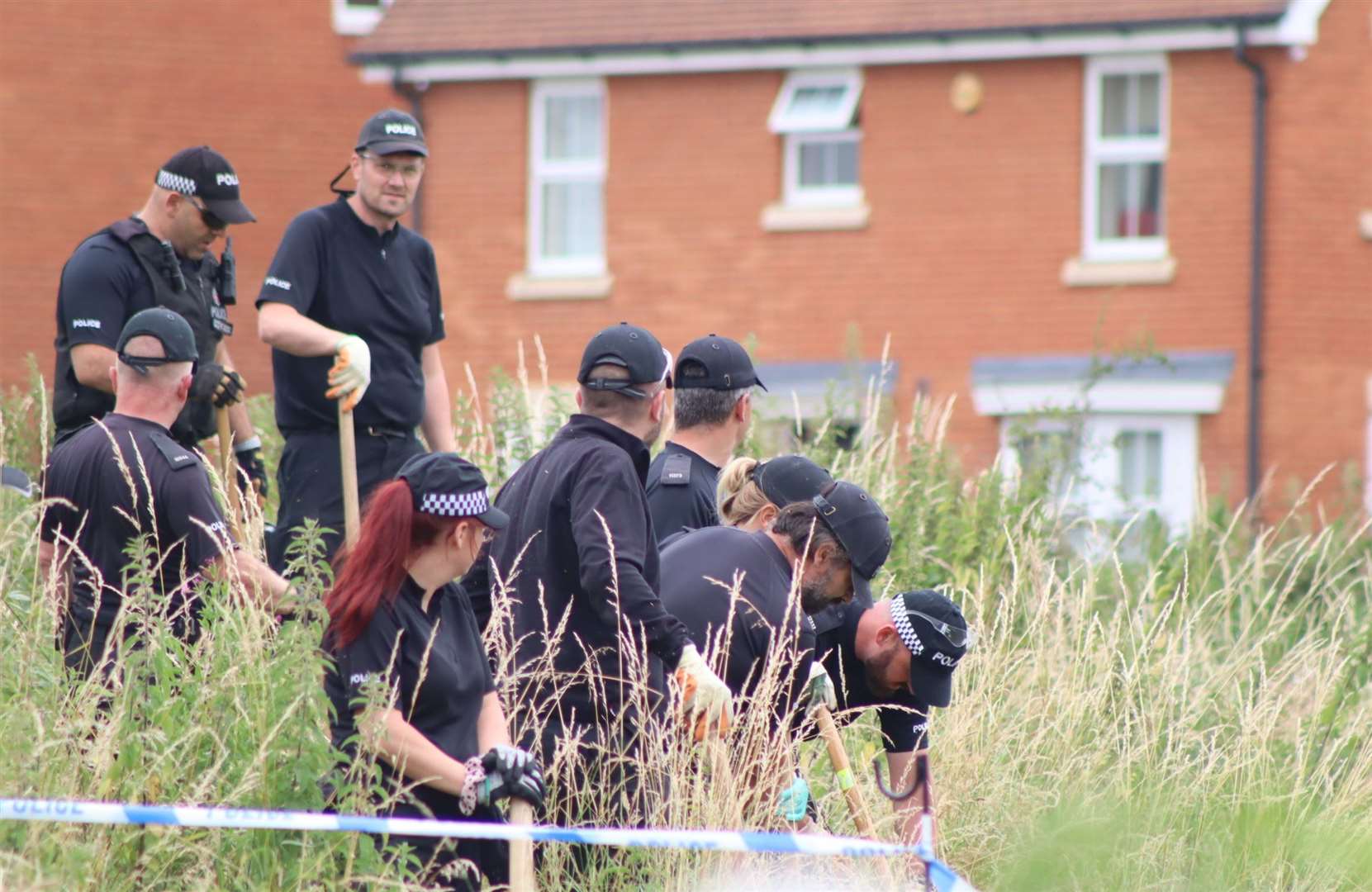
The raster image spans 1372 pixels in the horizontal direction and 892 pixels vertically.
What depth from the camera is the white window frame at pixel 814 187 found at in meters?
20.1

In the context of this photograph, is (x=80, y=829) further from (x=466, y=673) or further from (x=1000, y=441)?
(x=1000, y=441)

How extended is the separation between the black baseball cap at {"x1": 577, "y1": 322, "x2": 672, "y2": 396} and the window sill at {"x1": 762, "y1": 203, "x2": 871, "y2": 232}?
550 inches

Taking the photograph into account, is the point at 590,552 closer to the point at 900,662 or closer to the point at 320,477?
the point at 900,662

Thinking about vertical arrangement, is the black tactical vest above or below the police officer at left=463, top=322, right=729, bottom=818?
above

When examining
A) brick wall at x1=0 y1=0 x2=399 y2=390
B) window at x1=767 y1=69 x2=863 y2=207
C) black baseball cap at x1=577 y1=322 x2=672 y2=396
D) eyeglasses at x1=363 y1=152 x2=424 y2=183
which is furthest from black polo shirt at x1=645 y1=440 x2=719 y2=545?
brick wall at x1=0 y1=0 x2=399 y2=390

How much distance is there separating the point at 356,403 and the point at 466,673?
92.5 inches

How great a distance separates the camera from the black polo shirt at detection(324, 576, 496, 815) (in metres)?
5.08

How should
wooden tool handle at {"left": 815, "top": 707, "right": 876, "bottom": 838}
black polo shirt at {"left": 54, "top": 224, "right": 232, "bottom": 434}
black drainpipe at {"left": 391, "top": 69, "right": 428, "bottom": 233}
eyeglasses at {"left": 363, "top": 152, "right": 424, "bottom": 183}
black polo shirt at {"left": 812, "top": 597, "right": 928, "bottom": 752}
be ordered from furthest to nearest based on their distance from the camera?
black drainpipe at {"left": 391, "top": 69, "right": 428, "bottom": 233} < eyeglasses at {"left": 363, "top": 152, "right": 424, "bottom": 183} < black polo shirt at {"left": 54, "top": 224, "right": 232, "bottom": 434} < black polo shirt at {"left": 812, "top": 597, "right": 928, "bottom": 752} < wooden tool handle at {"left": 815, "top": 707, "right": 876, "bottom": 838}

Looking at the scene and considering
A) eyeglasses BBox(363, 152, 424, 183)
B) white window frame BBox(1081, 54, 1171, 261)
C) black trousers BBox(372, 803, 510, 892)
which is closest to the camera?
black trousers BBox(372, 803, 510, 892)

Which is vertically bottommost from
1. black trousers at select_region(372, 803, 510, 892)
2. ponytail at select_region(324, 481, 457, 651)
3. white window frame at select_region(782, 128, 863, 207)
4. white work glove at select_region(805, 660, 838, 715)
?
black trousers at select_region(372, 803, 510, 892)

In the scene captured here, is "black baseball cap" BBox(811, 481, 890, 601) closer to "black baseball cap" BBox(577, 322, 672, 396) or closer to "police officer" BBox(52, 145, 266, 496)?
"black baseball cap" BBox(577, 322, 672, 396)

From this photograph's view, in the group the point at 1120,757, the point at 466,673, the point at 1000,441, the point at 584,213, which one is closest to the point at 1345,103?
the point at 1000,441

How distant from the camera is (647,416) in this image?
6.14 m

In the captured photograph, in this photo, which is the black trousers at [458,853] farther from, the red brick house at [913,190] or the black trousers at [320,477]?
the red brick house at [913,190]
